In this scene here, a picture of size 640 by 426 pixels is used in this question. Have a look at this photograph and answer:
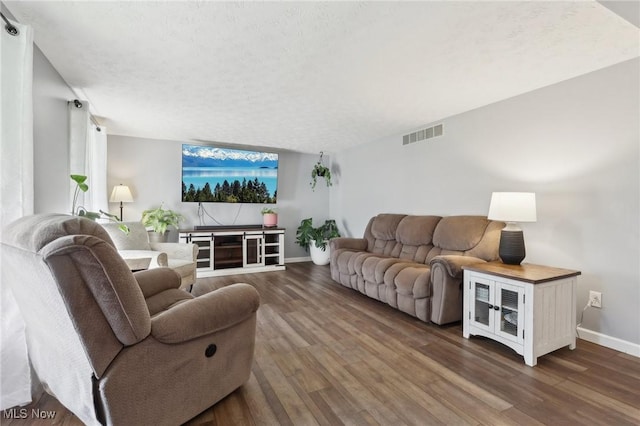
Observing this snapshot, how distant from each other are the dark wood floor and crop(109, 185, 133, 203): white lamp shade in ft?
9.78

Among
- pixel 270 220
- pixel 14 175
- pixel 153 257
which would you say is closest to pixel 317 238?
pixel 270 220

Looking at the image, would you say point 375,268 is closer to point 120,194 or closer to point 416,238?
point 416,238

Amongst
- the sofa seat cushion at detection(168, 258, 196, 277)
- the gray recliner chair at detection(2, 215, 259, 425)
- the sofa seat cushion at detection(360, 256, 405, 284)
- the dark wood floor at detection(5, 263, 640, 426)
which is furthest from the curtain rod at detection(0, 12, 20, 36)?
the sofa seat cushion at detection(360, 256, 405, 284)

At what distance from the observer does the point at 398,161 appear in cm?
441

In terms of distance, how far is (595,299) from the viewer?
7.89 feet

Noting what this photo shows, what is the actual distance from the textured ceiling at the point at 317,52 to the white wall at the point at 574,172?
0.22m

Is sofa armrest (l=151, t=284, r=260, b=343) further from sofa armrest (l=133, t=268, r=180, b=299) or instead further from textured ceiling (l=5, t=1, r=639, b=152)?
textured ceiling (l=5, t=1, r=639, b=152)

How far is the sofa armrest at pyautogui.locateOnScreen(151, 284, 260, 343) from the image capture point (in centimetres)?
130

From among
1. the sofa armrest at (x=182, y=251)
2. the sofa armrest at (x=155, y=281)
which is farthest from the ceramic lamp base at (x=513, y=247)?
the sofa armrest at (x=182, y=251)

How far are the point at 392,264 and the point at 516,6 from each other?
2409 millimetres

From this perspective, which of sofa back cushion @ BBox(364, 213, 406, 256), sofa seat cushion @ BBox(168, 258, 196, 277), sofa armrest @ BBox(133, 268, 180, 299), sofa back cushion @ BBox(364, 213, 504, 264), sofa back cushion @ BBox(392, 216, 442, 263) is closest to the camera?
sofa armrest @ BBox(133, 268, 180, 299)

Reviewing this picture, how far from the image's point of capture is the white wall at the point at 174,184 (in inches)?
181

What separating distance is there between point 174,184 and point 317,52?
375 centimetres

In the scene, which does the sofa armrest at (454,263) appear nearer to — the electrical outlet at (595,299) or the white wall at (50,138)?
the electrical outlet at (595,299)
